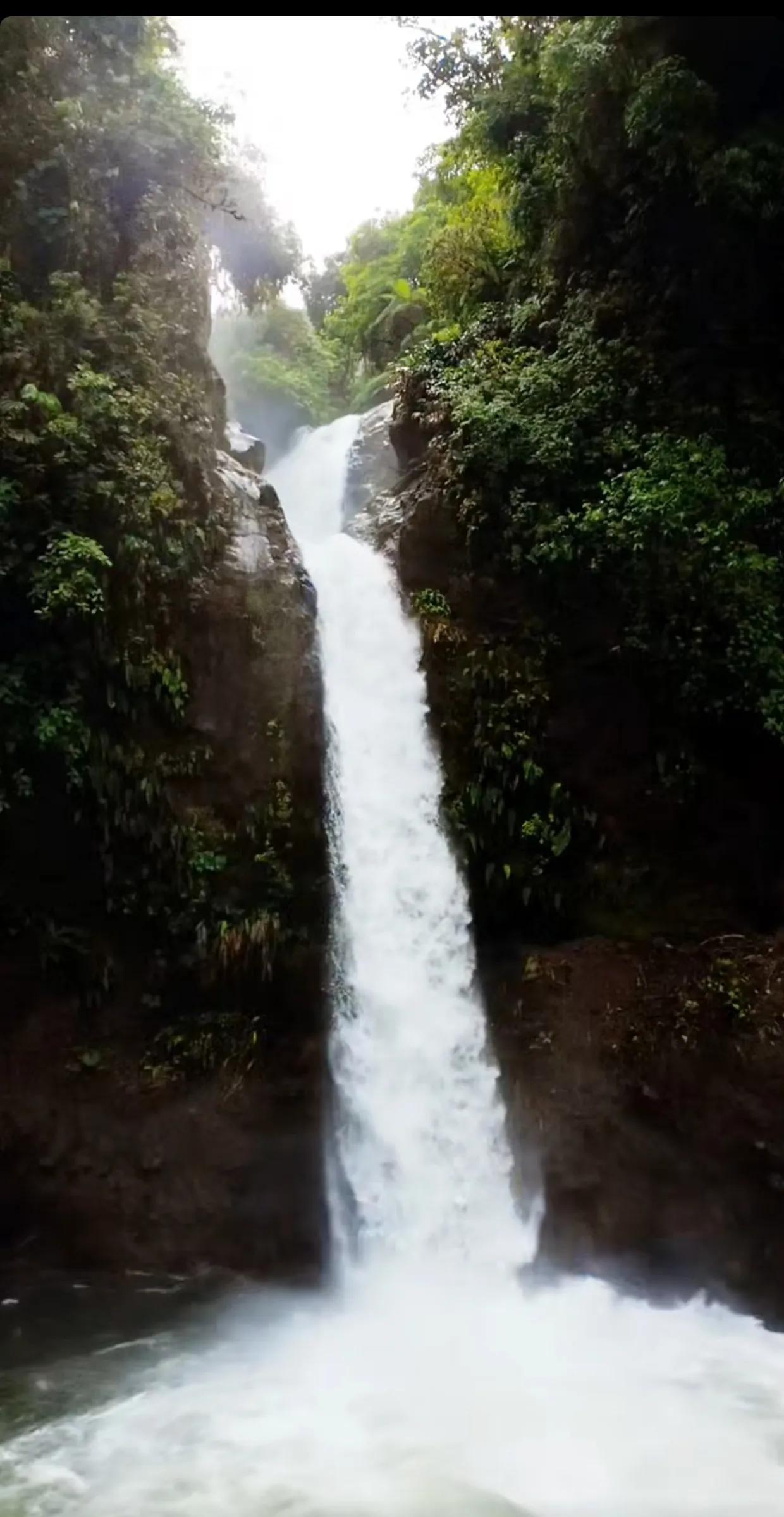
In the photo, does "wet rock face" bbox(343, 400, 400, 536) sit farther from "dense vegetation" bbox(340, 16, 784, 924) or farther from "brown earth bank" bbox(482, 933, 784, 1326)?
"brown earth bank" bbox(482, 933, 784, 1326)

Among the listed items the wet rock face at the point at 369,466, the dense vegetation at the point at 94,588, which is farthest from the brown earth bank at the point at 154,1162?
the wet rock face at the point at 369,466

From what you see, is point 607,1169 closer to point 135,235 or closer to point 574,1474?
point 574,1474

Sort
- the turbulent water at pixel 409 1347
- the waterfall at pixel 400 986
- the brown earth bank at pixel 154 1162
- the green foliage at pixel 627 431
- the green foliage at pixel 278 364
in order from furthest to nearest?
the green foliage at pixel 278 364
the green foliage at pixel 627 431
the brown earth bank at pixel 154 1162
the waterfall at pixel 400 986
the turbulent water at pixel 409 1347

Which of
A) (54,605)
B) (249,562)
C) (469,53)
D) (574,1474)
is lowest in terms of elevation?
(574,1474)

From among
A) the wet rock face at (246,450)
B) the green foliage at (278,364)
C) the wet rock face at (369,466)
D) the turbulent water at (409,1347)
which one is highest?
the green foliage at (278,364)

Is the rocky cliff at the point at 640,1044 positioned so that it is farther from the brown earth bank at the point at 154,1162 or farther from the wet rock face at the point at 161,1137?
the brown earth bank at the point at 154,1162

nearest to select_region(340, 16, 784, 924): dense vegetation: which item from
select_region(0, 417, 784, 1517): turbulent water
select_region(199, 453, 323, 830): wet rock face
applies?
select_region(0, 417, 784, 1517): turbulent water

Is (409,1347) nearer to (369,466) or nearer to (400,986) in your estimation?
(400,986)

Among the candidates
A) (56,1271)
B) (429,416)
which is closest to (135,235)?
(429,416)

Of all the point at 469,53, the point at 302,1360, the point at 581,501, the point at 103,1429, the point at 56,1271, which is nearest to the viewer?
the point at 103,1429
